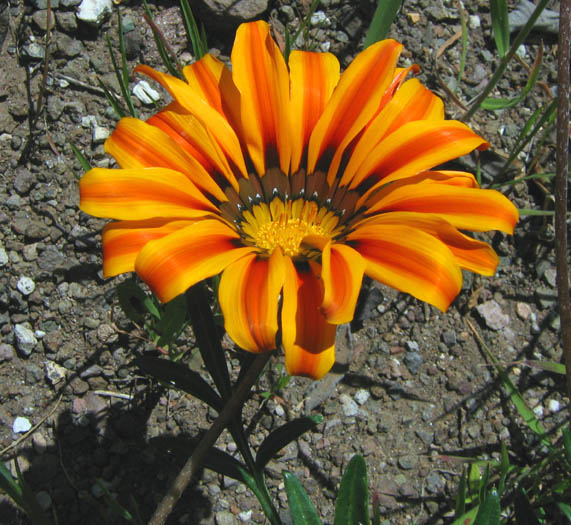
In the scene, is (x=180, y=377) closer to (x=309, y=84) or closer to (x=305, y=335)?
(x=305, y=335)

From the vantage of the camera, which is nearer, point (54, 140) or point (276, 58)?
point (276, 58)

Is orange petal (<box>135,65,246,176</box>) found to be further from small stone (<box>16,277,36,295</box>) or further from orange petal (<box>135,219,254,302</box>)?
small stone (<box>16,277,36,295</box>)

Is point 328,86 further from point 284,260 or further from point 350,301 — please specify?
point 350,301

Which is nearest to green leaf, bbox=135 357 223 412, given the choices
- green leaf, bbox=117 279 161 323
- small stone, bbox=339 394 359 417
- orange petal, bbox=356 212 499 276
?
green leaf, bbox=117 279 161 323

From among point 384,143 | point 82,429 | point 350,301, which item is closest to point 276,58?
point 384,143

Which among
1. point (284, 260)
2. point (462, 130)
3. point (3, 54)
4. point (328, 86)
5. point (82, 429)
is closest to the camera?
point (284, 260)
